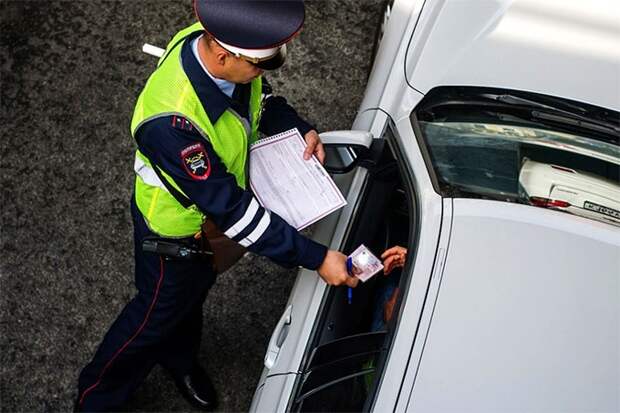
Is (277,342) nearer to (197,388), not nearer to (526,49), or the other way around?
(197,388)

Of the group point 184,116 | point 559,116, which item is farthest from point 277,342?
point 559,116

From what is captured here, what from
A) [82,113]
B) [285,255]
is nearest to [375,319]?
[285,255]

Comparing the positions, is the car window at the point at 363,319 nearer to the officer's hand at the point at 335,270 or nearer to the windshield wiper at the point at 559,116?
the officer's hand at the point at 335,270

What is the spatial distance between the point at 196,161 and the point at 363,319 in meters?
0.87

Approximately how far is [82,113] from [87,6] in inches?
26.5

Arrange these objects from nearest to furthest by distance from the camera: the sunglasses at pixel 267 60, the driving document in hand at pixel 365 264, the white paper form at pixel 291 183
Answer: the sunglasses at pixel 267 60 → the driving document in hand at pixel 365 264 → the white paper form at pixel 291 183

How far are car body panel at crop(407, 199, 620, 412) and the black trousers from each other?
92 centimetres

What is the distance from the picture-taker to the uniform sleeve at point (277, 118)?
2.58 meters

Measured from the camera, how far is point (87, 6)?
4.22 metres

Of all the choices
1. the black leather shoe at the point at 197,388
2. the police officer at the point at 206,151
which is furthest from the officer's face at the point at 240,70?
the black leather shoe at the point at 197,388

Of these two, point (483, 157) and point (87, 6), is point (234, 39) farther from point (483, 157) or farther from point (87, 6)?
point (87, 6)

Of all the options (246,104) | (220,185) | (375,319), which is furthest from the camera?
(375,319)

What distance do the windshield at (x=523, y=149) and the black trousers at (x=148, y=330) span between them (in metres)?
0.86

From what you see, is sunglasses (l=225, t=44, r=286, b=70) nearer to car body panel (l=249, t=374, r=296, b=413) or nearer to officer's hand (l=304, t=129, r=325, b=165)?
officer's hand (l=304, t=129, r=325, b=165)
